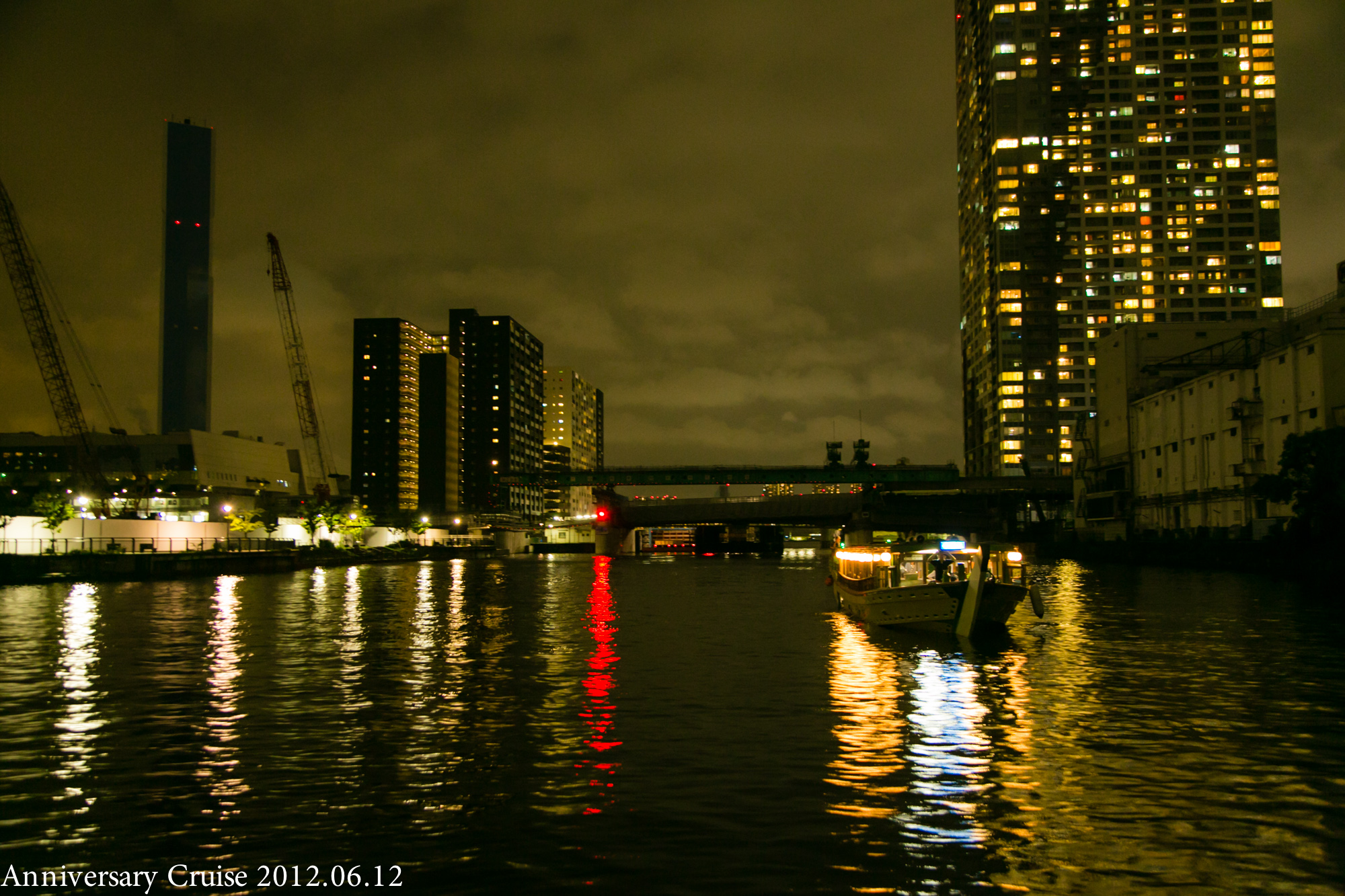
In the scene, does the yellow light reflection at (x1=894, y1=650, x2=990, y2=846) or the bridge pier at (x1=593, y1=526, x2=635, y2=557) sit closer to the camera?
the yellow light reflection at (x1=894, y1=650, x2=990, y2=846)

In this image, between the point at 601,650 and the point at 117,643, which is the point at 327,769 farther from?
the point at 117,643

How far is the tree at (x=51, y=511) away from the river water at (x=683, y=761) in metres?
53.0

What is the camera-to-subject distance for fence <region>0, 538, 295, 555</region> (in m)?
82.0

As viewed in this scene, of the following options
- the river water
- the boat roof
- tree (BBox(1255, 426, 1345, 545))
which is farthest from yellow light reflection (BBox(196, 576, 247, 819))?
tree (BBox(1255, 426, 1345, 545))

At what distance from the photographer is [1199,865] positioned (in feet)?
39.9

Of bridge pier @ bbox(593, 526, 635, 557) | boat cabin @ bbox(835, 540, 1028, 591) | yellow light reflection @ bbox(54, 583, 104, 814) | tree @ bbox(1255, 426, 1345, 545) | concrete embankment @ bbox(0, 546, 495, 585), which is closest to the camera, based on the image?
yellow light reflection @ bbox(54, 583, 104, 814)

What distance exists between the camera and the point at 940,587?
129 ft

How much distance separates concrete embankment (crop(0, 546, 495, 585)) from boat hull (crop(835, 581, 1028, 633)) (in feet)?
209

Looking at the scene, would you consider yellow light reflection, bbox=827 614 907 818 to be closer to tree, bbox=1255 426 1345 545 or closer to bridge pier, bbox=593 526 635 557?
tree, bbox=1255 426 1345 545

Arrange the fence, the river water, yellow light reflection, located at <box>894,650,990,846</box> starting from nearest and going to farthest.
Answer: the river water → yellow light reflection, located at <box>894,650,990,846</box> → the fence

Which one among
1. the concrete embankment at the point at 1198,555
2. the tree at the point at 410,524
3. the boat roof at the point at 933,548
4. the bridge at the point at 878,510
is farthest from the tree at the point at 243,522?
the concrete embankment at the point at 1198,555

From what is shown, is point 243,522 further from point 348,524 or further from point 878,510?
point 878,510

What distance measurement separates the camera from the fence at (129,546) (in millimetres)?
82000

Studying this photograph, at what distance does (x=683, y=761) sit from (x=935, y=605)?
24.6 metres
